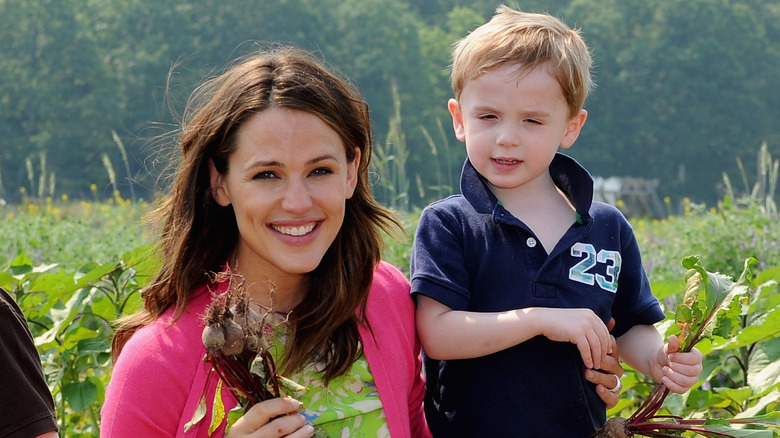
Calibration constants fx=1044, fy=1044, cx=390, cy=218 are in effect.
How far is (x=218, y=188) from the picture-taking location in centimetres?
225

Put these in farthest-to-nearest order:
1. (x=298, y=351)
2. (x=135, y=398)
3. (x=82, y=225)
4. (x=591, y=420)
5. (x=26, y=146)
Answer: (x=26, y=146) < (x=82, y=225) < (x=591, y=420) < (x=298, y=351) < (x=135, y=398)

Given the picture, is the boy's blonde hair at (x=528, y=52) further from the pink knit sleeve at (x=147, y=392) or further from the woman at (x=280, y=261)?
the pink knit sleeve at (x=147, y=392)

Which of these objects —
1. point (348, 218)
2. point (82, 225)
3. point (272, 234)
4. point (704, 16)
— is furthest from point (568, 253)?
point (704, 16)

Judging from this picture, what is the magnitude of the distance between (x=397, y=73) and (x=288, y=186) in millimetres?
55191

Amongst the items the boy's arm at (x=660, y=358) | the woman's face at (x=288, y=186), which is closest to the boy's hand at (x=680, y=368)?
the boy's arm at (x=660, y=358)

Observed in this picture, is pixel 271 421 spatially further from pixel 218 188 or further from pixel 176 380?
pixel 218 188

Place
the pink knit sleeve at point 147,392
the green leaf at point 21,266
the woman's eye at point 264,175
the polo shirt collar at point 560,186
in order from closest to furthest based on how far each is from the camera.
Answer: the pink knit sleeve at point 147,392
the woman's eye at point 264,175
the polo shirt collar at point 560,186
the green leaf at point 21,266

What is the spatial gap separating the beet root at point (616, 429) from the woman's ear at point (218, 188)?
0.97 m

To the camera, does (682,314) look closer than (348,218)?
Yes

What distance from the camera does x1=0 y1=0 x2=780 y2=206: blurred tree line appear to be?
49219mm

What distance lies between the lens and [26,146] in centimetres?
4753

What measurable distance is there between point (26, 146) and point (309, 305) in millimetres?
48237

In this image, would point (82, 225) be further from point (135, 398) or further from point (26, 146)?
point (26, 146)

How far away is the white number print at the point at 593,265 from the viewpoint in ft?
7.69
